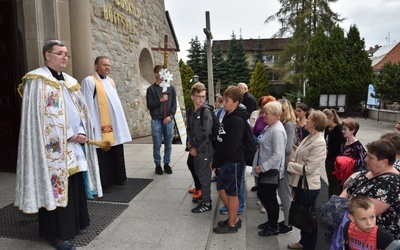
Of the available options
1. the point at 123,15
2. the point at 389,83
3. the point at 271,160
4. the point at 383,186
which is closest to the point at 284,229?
the point at 271,160

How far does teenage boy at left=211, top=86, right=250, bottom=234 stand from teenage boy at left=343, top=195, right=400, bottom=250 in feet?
4.58

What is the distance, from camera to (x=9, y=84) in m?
5.28

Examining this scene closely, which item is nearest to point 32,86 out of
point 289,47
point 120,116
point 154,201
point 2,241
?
point 2,241

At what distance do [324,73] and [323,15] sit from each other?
22.5ft

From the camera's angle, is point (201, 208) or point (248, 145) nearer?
point (248, 145)

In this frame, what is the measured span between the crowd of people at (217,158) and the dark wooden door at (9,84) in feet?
5.39

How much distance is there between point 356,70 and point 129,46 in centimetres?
2036

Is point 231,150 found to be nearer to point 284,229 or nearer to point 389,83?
point 284,229

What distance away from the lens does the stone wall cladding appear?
8820mm

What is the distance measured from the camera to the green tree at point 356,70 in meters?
24.8

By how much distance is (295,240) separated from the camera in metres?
3.57

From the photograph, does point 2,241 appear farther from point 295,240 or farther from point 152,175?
point 295,240

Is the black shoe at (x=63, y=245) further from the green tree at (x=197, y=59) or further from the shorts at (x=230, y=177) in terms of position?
the green tree at (x=197, y=59)

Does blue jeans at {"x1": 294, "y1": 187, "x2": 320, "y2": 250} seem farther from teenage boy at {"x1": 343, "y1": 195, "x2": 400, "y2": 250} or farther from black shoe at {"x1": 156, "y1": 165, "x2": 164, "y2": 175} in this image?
black shoe at {"x1": 156, "y1": 165, "x2": 164, "y2": 175}
